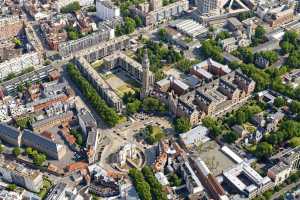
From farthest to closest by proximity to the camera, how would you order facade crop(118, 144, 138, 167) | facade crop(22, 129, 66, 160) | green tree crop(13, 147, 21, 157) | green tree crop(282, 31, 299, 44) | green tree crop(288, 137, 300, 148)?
green tree crop(282, 31, 299, 44), green tree crop(13, 147, 21, 157), green tree crop(288, 137, 300, 148), facade crop(22, 129, 66, 160), facade crop(118, 144, 138, 167)

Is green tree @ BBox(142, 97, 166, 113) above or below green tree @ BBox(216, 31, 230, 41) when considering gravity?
below

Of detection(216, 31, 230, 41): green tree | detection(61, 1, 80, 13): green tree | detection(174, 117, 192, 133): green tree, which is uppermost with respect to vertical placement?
detection(61, 1, 80, 13): green tree

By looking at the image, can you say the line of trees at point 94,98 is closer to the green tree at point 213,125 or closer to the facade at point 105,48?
the facade at point 105,48

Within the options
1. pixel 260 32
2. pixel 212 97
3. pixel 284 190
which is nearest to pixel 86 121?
Answer: pixel 212 97

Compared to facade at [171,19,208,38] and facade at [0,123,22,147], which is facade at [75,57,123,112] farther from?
facade at [171,19,208,38]

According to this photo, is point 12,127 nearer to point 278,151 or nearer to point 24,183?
point 24,183

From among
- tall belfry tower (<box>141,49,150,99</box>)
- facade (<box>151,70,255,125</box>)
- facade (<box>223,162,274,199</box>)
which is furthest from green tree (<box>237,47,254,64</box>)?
facade (<box>223,162,274,199</box>)

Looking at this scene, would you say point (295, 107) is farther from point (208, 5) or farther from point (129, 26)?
point (129, 26)
